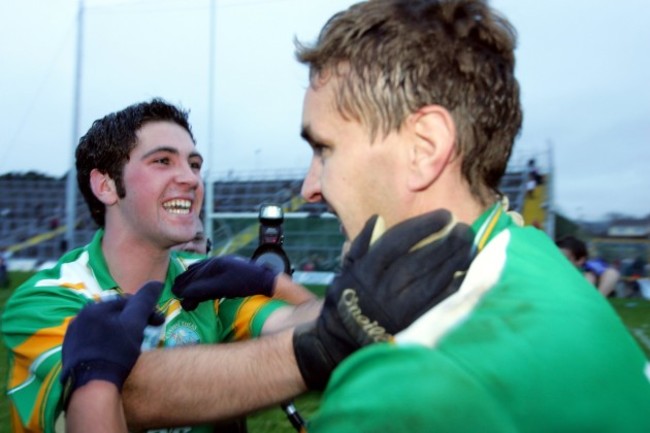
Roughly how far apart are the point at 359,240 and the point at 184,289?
3.79ft

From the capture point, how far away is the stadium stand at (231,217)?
65.1 ft

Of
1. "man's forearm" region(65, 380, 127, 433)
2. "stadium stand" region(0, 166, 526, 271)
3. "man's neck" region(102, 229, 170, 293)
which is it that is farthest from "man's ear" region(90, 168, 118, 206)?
"stadium stand" region(0, 166, 526, 271)

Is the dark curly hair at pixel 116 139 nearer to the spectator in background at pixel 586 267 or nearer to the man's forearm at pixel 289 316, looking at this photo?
the man's forearm at pixel 289 316

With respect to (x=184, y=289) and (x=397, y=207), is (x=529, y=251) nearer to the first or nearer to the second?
(x=397, y=207)

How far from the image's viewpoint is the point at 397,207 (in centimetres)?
129

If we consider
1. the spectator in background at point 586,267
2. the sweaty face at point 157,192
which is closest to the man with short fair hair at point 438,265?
the sweaty face at point 157,192

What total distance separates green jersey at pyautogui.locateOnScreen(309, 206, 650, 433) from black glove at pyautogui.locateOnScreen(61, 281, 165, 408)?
1.90 ft

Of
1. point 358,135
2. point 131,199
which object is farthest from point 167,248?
point 358,135

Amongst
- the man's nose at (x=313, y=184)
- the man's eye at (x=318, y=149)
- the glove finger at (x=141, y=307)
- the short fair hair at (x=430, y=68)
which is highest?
the short fair hair at (x=430, y=68)

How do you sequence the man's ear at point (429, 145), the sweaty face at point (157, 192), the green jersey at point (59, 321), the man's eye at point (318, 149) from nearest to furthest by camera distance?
1. the man's ear at point (429, 145)
2. the man's eye at point (318, 149)
3. the green jersey at point (59, 321)
4. the sweaty face at point (157, 192)

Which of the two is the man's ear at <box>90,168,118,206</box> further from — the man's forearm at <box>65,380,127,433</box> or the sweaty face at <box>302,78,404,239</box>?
the sweaty face at <box>302,78,404,239</box>

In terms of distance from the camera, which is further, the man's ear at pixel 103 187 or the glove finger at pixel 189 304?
the man's ear at pixel 103 187

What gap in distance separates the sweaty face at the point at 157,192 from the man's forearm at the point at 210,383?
1019 mm

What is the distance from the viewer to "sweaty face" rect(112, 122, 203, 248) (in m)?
2.44
